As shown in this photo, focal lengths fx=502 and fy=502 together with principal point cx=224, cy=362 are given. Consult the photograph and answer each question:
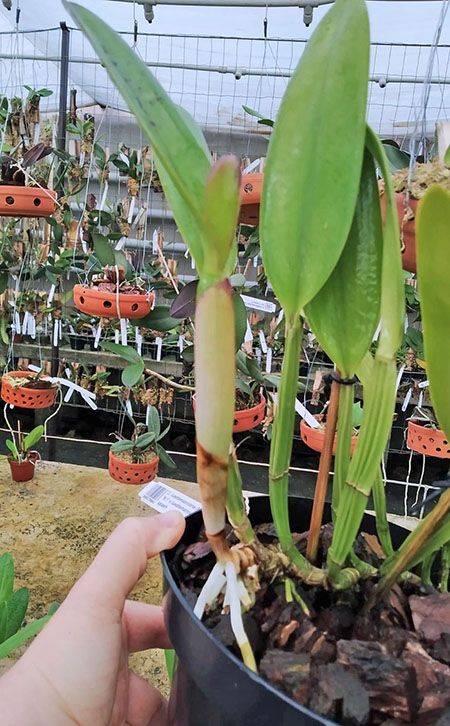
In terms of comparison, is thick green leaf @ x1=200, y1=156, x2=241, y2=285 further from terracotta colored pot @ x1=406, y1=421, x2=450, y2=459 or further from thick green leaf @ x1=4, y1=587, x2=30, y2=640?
terracotta colored pot @ x1=406, y1=421, x2=450, y2=459

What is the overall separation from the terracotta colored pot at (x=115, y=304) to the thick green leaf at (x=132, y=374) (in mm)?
141

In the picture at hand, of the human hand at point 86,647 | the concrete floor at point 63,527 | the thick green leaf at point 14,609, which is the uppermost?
the human hand at point 86,647

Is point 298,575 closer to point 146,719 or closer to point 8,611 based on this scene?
point 146,719

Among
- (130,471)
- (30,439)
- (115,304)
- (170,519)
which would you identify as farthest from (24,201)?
(170,519)

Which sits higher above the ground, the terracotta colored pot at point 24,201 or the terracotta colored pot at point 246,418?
the terracotta colored pot at point 24,201

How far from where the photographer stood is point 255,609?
28 centimetres

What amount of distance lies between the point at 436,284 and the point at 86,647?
28 centimetres

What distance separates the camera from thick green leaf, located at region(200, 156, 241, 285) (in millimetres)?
182

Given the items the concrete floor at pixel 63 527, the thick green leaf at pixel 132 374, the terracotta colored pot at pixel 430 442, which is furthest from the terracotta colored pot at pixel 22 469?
the terracotta colored pot at pixel 430 442

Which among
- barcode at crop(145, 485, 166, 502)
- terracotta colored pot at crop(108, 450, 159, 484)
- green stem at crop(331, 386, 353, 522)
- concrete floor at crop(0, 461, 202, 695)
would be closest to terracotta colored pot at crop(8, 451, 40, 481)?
concrete floor at crop(0, 461, 202, 695)

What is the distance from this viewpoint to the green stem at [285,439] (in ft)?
0.87

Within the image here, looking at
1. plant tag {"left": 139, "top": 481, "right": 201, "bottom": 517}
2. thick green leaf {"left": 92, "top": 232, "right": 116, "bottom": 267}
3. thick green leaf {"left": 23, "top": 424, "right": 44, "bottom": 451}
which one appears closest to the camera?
plant tag {"left": 139, "top": 481, "right": 201, "bottom": 517}

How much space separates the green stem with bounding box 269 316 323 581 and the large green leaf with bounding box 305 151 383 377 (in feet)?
0.09

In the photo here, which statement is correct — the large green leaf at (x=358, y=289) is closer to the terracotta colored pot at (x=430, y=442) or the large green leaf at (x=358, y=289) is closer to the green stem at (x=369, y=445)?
the green stem at (x=369, y=445)
